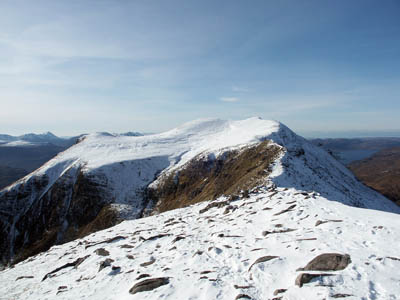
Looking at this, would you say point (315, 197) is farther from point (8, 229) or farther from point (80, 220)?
point (8, 229)

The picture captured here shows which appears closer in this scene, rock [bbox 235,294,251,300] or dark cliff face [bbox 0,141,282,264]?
rock [bbox 235,294,251,300]

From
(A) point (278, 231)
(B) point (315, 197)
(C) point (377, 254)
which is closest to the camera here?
(C) point (377, 254)

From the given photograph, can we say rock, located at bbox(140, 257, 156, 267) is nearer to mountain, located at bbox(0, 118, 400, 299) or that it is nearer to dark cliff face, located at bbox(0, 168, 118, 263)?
mountain, located at bbox(0, 118, 400, 299)

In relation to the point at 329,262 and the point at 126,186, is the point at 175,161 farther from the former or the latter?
the point at 329,262

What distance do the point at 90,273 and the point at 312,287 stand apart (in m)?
11.8

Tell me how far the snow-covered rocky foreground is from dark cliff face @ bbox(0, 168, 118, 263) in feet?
124

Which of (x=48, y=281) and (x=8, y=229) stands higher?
(x=48, y=281)

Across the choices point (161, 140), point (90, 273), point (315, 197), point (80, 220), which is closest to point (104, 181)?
point (80, 220)

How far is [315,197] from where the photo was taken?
60.5 feet

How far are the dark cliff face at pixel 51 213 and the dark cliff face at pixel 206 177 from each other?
512 inches

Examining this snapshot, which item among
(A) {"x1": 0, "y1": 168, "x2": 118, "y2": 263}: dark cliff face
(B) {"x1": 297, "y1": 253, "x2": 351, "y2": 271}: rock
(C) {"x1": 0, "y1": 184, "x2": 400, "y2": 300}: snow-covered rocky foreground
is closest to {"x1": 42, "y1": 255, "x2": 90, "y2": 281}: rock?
(C) {"x1": 0, "y1": 184, "x2": 400, "y2": 300}: snow-covered rocky foreground

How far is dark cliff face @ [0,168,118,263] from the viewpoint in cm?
5228

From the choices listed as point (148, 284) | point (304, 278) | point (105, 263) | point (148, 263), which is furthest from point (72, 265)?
point (304, 278)

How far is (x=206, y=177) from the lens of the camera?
51531 millimetres
